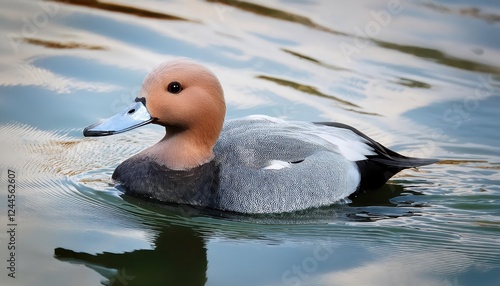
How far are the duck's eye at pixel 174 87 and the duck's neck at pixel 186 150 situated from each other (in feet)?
1.23

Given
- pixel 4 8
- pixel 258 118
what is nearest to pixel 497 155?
pixel 258 118

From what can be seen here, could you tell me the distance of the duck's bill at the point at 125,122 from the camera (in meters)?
7.38

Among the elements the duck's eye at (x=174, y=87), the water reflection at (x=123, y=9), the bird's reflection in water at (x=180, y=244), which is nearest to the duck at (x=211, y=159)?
the duck's eye at (x=174, y=87)

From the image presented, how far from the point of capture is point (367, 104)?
423 inches

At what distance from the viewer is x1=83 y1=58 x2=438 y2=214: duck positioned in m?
7.54

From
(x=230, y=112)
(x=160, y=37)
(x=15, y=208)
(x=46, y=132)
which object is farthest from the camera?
(x=160, y=37)

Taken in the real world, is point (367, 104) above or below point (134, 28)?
below

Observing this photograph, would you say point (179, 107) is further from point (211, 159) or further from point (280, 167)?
point (280, 167)

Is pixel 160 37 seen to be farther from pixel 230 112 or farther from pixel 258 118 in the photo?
pixel 258 118

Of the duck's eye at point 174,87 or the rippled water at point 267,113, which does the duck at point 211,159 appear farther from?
the rippled water at point 267,113

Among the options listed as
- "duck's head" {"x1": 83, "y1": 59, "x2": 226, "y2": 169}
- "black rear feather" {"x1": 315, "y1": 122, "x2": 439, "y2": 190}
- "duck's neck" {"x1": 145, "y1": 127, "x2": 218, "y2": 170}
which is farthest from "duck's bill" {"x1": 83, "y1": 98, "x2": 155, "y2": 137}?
"black rear feather" {"x1": 315, "y1": 122, "x2": 439, "y2": 190}

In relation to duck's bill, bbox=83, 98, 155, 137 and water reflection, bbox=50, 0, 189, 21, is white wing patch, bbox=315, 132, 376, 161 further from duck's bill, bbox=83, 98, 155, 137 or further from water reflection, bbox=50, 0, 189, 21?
water reflection, bbox=50, 0, 189, 21

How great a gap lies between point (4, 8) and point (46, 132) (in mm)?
3661

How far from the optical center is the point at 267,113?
1020 centimetres
